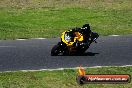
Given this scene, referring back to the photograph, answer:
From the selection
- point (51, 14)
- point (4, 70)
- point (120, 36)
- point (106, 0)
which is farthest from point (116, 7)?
point (4, 70)

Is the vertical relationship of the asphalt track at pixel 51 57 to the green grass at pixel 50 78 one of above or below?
below

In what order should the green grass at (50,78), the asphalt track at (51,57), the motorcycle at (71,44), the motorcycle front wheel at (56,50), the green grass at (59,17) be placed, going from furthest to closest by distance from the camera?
the green grass at (59,17) < the motorcycle front wheel at (56,50) < the motorcycle at (71,44) < the asphalt track at (51,57) < the green grass at (50,78)

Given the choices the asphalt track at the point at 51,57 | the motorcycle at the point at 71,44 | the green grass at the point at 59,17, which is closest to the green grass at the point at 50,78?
the asphalt track at the point at 51,57

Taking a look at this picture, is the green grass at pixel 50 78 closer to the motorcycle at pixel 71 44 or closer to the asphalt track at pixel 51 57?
the asphalt track at pixel 51 57

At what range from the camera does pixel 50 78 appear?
1639cm

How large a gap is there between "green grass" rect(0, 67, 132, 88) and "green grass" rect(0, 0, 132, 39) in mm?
8122

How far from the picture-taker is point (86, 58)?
785 inches

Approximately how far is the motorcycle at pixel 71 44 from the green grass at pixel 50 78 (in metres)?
2.54

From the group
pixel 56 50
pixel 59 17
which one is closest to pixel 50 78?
pixel 56 50

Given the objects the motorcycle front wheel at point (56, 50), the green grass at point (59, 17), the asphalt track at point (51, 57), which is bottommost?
the green grass at point (59, 17)

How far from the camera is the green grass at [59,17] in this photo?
88.5 ft

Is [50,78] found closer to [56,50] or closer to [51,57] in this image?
[51,57]

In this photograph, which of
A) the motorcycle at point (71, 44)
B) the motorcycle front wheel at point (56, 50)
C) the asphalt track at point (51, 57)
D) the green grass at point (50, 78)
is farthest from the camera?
the motorcycle front wheel at point (56, 50)

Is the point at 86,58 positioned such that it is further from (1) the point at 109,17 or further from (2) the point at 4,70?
(1) the point at 109,17
